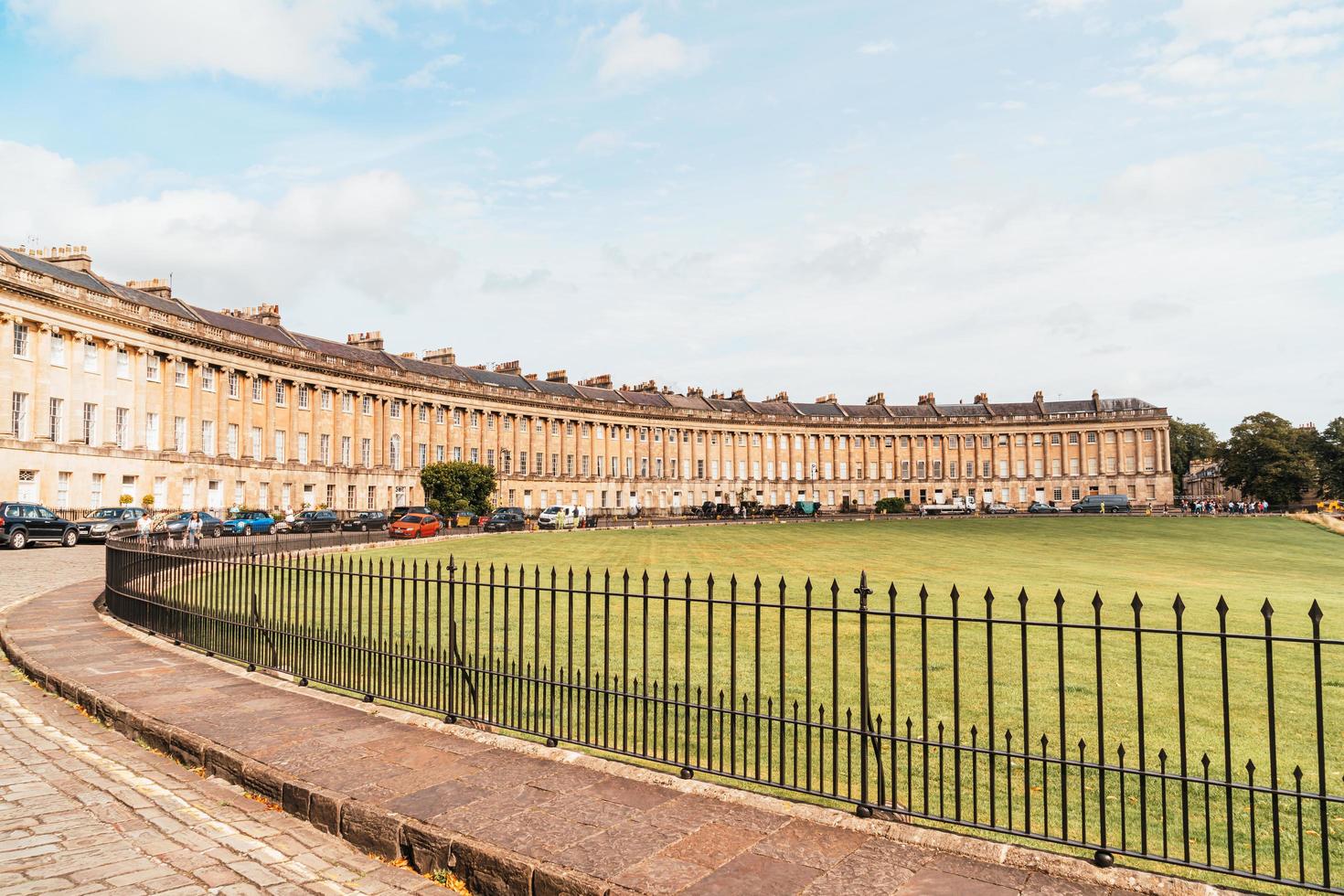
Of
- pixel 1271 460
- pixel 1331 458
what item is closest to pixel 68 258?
pixel 1271 460

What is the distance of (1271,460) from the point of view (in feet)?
344

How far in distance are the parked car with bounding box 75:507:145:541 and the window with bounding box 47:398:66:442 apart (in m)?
6.47

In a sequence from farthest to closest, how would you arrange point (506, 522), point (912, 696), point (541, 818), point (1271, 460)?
point (1271, 460), point (506, 522), point (912, 696), point (541, 818)

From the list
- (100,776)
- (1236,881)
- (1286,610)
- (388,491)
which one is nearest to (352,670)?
(100,776)

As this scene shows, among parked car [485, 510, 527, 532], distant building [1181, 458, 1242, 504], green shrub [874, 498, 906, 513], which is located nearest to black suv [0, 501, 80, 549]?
parked car [485, 510, 527, 532]

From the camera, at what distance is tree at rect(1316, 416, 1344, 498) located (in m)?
107

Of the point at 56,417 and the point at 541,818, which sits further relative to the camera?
the point at 56,417

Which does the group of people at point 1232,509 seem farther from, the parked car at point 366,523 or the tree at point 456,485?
the parked car at point 366,523

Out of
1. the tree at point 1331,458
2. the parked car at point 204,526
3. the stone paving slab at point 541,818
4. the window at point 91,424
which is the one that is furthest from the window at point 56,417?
the tree at point 1331,458

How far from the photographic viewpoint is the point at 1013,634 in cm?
1334

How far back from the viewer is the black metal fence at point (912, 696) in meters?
4.78

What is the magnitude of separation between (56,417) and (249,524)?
1186 cm

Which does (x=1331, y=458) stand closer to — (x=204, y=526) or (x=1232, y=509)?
(x=1232, y=509)

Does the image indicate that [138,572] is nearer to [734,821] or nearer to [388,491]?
[734,821]
